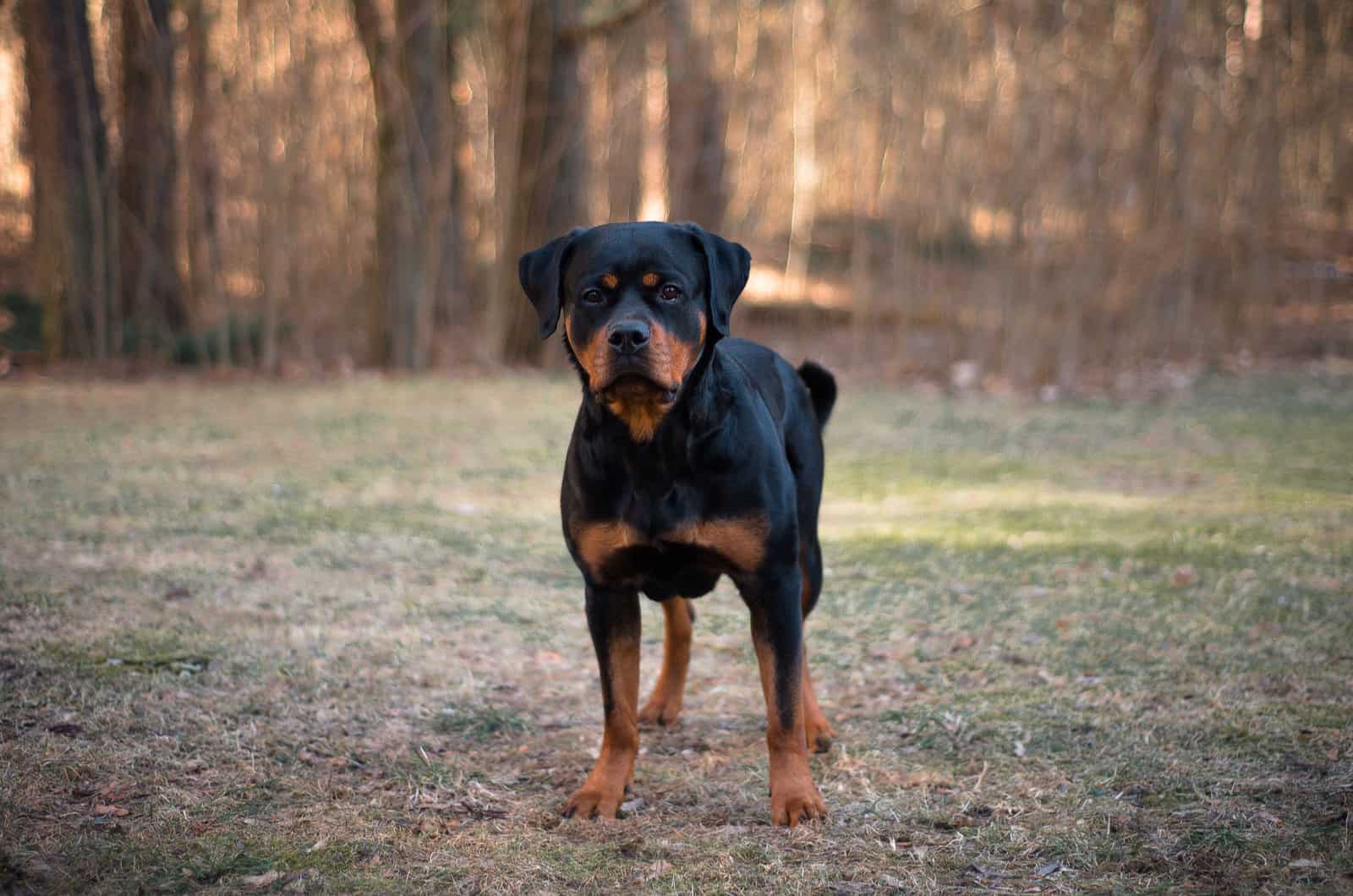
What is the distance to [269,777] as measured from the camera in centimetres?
346

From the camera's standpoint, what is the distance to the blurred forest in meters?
11.5

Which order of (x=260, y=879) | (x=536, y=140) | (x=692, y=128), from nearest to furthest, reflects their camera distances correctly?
(x=260, y=879)
(x=536, y=140)
(x=692, y=128)

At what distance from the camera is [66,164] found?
11.3 metres

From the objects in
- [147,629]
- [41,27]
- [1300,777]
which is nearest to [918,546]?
[1300,777]

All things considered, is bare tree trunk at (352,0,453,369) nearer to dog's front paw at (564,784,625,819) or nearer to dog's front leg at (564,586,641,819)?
dog's front leg at (564,586,641,819)

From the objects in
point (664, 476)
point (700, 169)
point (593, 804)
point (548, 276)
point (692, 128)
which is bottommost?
point (593, 804)

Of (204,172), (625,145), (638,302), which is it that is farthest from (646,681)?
(625,145)

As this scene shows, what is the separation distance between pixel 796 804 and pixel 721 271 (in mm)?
1489

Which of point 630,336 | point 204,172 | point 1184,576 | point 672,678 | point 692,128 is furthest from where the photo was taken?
point 692,128

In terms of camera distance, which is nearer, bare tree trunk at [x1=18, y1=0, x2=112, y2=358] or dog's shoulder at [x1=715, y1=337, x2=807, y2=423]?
dog's shoulder at [x1=715, y1=337, x2=807, y2=423]

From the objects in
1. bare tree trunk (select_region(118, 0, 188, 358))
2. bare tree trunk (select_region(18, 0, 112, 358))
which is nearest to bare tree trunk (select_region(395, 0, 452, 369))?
bare tree trunk (select_region(118, 0, 188, 358))

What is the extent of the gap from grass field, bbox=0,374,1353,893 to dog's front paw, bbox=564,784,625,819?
2.2 inches

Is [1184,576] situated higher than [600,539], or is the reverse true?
[600,539]

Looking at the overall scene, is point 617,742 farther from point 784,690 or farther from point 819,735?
point 819,735
